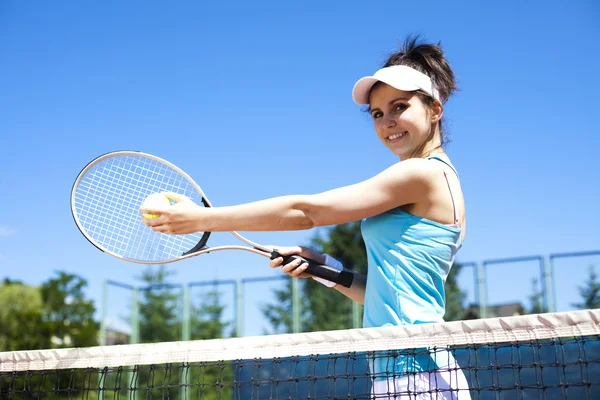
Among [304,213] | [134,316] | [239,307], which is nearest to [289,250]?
[304,213]

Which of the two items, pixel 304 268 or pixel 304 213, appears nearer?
pixel 304 213

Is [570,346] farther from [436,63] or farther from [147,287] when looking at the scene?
[147,287]

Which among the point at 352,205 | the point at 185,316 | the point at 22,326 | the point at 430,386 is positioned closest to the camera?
the point at 430,386

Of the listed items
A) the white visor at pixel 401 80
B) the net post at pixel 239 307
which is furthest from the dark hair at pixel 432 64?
the net post at pixel 239 307

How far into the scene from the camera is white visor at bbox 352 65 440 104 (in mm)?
2352

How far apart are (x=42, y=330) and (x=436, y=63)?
70.2ft

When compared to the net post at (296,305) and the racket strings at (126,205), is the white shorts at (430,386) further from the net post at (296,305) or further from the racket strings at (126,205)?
the net post at (296,305)

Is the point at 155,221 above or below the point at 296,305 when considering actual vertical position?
below

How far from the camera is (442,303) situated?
2211mm

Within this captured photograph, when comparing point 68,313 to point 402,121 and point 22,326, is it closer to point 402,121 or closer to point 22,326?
point 22,326

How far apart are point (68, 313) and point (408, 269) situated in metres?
22.9

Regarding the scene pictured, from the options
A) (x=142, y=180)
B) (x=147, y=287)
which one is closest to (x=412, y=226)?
(x=142, y=180)

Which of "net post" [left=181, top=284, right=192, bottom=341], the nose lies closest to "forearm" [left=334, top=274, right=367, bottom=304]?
the nose

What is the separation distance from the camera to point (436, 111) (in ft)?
8.02
